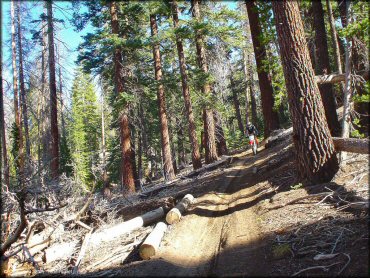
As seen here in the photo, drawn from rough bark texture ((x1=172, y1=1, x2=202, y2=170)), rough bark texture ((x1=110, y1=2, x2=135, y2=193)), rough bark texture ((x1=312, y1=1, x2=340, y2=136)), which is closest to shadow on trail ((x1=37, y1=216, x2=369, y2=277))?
rough bark texture ((x1=312, y1=1, x2=340, y2=136))

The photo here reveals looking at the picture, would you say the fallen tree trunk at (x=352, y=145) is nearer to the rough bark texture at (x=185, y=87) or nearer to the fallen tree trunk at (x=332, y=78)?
the fallen tree trunk at (x=332, y=78)

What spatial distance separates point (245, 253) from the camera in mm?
5441

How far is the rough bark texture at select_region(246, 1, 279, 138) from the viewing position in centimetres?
1307

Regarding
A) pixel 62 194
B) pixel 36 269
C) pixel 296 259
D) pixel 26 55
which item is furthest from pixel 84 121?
pixel 296 259

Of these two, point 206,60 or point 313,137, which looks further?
point 206,60

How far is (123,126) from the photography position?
16.1 meters

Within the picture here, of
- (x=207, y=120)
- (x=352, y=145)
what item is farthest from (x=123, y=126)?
(x=352, y=145)

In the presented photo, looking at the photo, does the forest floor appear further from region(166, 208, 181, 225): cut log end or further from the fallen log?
the fallen log

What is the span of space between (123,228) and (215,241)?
2958 mm

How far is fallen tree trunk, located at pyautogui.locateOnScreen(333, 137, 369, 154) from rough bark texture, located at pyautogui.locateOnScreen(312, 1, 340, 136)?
289 centimetres

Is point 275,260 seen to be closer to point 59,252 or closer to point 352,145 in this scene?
point 352,145

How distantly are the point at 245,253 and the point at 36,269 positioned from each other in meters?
4.22

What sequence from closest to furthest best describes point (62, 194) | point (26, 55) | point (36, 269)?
1. point (36, 269)
2. point (62, 194)
3. point (26, 55)

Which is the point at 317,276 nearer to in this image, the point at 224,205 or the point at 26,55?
the point at 224,205
